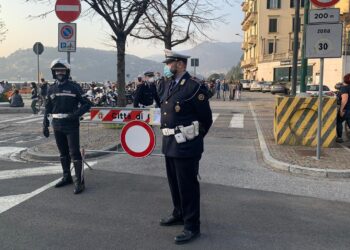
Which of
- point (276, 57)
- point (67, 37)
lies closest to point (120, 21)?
point (67, 37)

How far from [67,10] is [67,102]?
10.3 ft

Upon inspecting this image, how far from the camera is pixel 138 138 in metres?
7.34

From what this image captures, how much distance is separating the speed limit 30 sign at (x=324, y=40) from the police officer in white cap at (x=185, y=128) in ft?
14.9

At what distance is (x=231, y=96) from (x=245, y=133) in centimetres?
2046

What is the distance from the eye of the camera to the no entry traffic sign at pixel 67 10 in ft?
28.3

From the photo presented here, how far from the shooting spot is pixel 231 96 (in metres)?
33.2

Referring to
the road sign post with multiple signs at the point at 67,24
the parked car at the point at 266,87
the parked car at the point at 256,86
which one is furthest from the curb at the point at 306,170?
the parked car at the point at 256,86

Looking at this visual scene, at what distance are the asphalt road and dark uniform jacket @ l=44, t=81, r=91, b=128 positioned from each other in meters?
1.05

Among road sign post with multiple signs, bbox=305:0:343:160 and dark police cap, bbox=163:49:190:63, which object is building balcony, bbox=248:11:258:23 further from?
dark police cap, bbox=163:49:190:63

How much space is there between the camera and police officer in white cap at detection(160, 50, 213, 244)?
452 centimetres

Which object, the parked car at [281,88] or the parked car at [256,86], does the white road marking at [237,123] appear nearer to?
the parked car at [281,88]

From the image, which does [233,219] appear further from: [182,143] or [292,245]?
[182,143]

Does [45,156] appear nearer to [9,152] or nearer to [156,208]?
[9,152]

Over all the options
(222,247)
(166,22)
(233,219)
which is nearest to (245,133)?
(233,219)
